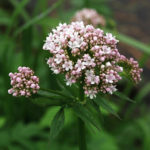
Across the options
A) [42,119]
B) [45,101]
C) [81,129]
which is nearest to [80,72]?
[45,101]

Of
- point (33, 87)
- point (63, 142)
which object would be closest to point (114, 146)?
point (63, 142)

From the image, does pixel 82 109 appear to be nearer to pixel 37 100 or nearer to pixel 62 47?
pixel 37 100

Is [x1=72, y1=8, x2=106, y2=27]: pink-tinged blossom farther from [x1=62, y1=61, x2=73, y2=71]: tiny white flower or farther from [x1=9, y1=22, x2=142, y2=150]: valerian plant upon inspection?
[x1=62, y1=61, x2=73, y2=71]: tiny white flower

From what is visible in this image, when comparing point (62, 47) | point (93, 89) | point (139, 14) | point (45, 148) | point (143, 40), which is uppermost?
point (139, 14)

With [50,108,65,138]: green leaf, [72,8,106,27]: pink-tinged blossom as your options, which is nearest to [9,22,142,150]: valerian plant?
[50,108,65,138]: green leaf

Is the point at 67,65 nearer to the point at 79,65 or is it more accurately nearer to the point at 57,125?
the point at 79,65

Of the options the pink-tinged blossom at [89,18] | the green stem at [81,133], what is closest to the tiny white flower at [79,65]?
the green stem at [81,133]

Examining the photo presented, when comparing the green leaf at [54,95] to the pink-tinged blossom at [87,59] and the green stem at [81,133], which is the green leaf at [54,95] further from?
the green stem at [81,133]
